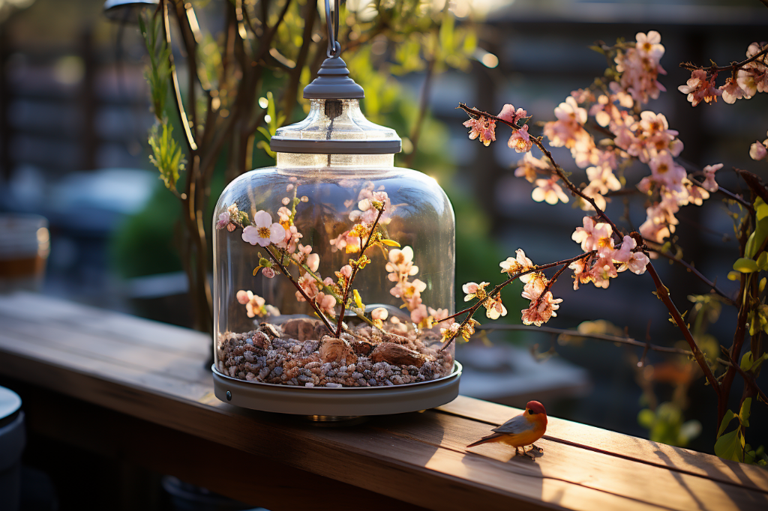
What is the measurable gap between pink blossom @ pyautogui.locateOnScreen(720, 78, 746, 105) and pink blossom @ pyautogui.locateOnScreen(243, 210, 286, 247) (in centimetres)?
59

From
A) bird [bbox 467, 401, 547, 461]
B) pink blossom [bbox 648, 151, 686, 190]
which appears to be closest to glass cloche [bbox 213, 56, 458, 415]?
bird [bbox 467, 401, 547, 461]

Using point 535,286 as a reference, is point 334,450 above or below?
below

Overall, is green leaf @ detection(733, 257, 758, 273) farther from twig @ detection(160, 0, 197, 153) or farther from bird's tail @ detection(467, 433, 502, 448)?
twig @ detection(160, 0, 197, 153)

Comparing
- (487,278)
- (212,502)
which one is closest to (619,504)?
(212,502)

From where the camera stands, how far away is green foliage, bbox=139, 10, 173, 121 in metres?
1.05

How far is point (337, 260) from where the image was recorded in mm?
951

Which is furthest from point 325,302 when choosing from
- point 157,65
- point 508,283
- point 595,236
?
point 157,65

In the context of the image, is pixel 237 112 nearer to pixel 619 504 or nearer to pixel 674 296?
pixel 619 504

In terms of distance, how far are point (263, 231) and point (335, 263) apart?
0.47ft

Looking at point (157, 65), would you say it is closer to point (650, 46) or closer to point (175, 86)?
point (175, 86)

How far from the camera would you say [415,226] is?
0.95 m

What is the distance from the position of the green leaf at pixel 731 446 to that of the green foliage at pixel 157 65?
0.97m

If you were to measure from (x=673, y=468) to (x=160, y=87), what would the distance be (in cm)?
94

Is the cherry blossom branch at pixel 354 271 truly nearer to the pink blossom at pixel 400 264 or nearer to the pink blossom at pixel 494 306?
the pink blossom at pixel 400 264
